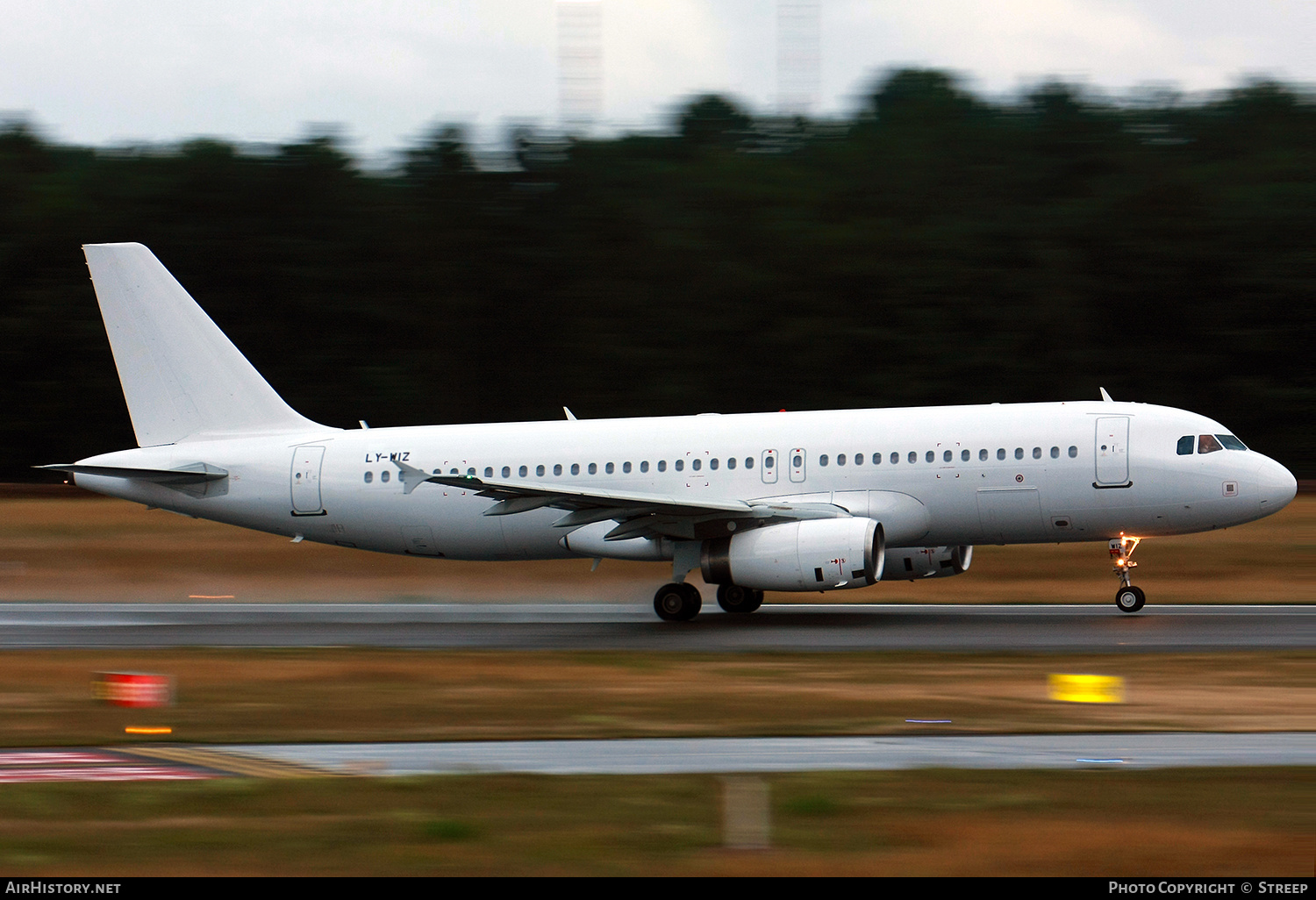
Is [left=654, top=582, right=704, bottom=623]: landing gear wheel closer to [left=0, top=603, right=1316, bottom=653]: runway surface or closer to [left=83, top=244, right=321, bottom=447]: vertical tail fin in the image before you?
[left=0, top=603, right=1316, bottom=653]: runway surface

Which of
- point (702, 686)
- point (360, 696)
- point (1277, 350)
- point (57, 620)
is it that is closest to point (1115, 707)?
point (702, 686)

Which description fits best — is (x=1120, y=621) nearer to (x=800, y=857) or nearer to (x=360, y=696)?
(x=360, y=696)

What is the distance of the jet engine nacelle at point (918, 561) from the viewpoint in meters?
26.7

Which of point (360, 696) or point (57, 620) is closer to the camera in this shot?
point (360, 696)

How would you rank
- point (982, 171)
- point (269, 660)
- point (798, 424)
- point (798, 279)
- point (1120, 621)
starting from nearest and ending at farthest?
point (269, 660)
point (1120, 621)
point (798, 424)
point (798, 279)
point (982, 171)

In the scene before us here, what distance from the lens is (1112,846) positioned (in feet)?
31.1

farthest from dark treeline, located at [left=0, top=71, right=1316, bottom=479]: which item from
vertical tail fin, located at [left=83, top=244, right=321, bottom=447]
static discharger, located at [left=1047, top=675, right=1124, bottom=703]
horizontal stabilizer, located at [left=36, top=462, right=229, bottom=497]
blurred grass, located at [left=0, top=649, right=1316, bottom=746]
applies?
Answer: static discharger, located at [left=1047, top=675, right=1124, bottom=703]

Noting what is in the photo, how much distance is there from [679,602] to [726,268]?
29638 mm

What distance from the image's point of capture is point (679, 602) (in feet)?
84.7

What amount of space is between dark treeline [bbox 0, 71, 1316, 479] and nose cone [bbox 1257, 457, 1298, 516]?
815 inches

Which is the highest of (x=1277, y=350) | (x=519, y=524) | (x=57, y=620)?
(x=1277, y=350)

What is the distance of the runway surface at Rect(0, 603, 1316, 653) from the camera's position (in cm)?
2172

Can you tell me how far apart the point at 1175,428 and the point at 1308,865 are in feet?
56.1

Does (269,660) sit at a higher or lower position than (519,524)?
lower
